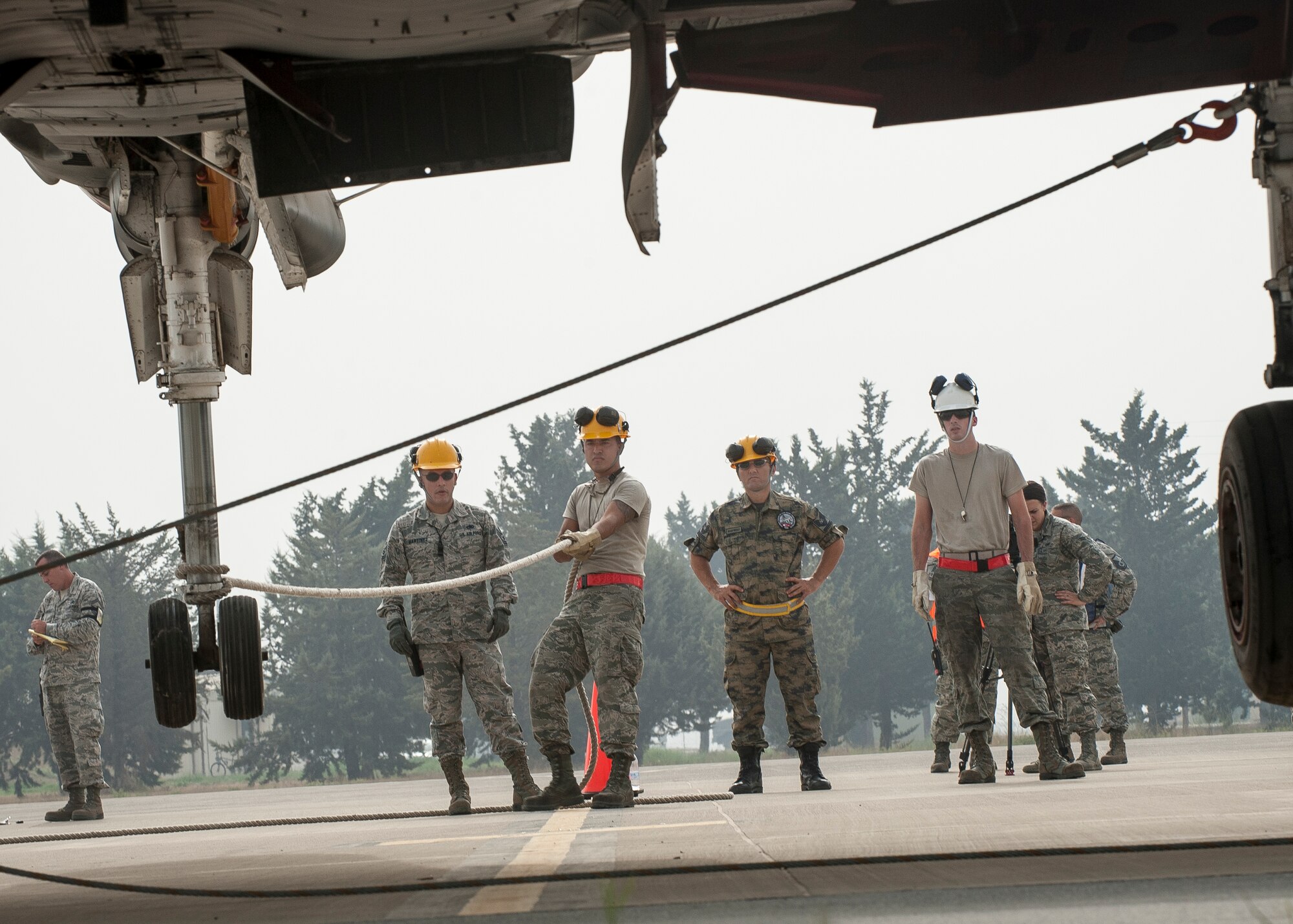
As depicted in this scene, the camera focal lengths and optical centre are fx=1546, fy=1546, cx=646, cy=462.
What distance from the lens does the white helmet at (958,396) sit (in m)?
8.56

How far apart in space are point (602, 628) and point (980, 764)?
230 centimetres

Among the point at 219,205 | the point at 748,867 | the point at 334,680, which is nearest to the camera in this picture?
the point at 748,867

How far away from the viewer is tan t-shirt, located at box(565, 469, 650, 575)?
818cm

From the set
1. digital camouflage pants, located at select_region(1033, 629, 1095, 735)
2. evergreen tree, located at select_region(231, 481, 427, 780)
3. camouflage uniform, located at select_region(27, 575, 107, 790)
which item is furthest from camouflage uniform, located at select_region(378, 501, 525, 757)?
evergreen tree, located at select_region(231, 481, 427, 780)

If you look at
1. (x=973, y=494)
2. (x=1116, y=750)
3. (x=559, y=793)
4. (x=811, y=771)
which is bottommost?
(x=1116, y=750)

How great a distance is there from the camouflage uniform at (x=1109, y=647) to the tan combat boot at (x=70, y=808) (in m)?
7.96

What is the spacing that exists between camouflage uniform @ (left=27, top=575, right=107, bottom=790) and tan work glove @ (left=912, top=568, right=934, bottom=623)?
6.68 meters

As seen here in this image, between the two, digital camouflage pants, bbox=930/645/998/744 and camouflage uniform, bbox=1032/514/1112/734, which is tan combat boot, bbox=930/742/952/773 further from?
camouflage uniform, bbox=1032/514/1112/734

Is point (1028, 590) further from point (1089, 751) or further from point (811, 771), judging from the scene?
point (1089, 751)

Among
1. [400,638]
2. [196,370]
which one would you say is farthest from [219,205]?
[400,638]

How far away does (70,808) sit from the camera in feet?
40.0

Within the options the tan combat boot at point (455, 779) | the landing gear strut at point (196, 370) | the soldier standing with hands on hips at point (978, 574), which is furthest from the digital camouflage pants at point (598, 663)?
the landing gear strut at point (196, 370)

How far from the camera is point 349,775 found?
60.8 meters

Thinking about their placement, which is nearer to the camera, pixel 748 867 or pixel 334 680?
pixel 748 867
